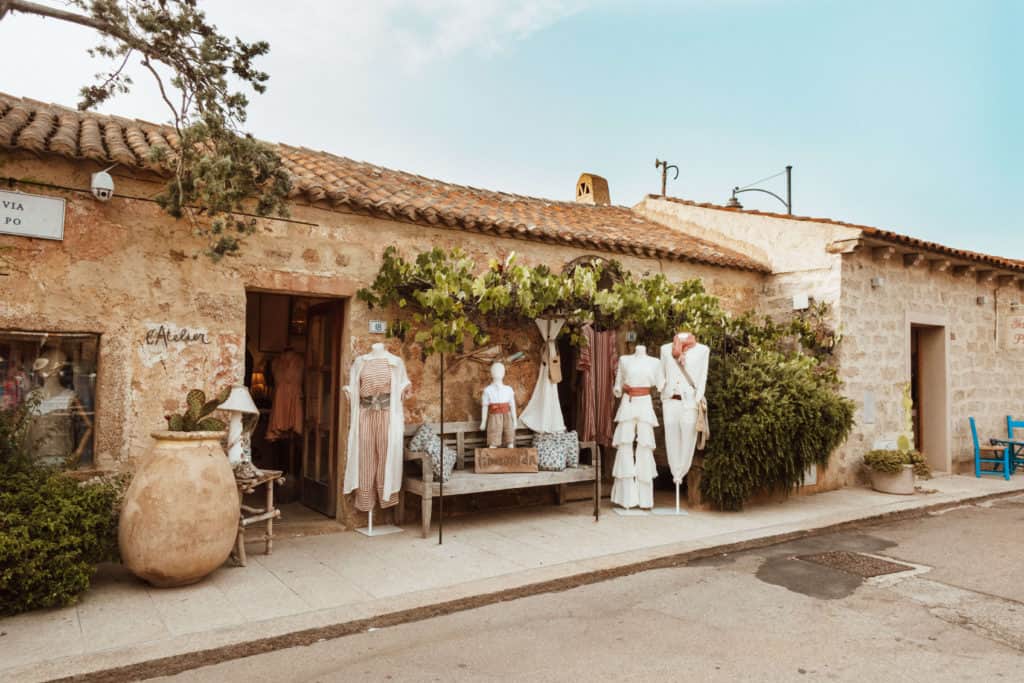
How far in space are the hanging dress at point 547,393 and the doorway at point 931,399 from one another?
6.84m

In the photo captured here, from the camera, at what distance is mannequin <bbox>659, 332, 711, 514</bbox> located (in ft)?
23.6

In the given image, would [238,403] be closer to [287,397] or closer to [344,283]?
[344,283]

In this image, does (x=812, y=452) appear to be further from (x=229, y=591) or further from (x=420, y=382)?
(x=229, y=591)

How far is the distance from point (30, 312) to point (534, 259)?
4834mm

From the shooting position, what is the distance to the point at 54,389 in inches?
210

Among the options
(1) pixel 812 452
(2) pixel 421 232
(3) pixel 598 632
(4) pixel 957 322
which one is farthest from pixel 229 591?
(4) pixel 957 322

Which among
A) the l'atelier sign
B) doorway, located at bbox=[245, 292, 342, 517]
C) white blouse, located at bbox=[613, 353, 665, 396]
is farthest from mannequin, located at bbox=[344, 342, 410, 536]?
white blouse, located at bbox=[613, 353, 665, 396]

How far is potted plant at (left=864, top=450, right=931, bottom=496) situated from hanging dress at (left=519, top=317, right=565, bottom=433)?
15.4ft

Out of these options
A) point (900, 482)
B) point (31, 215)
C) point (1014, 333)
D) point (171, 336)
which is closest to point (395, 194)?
point (171, 336)

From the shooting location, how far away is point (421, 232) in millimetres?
7105

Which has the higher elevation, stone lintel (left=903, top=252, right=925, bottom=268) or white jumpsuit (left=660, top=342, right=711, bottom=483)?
stone lintel (left=903, top=252, right=925, bottom=268)

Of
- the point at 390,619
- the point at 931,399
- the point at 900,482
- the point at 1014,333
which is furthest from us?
the point at 1014,333

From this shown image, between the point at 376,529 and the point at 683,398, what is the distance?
342cm

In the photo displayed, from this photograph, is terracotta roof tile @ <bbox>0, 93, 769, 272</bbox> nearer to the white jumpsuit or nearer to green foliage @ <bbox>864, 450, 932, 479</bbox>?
the white jumpsuit
